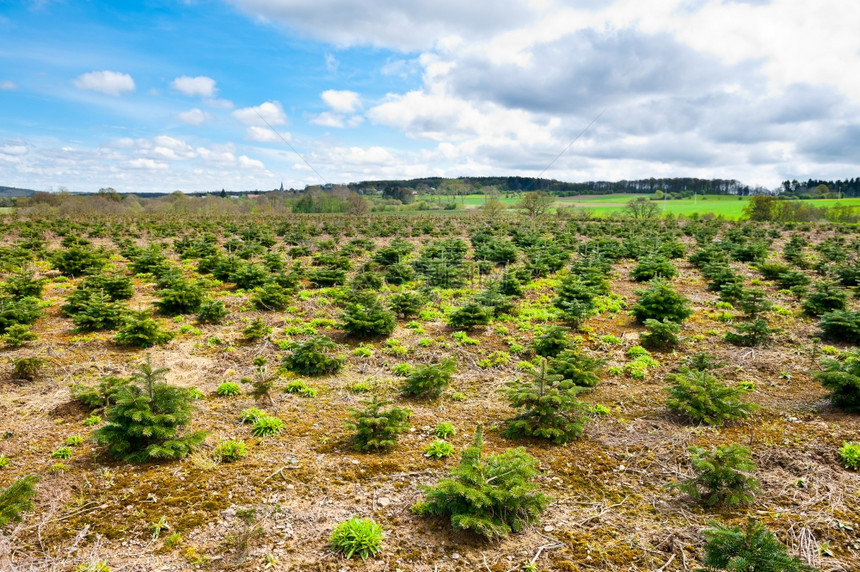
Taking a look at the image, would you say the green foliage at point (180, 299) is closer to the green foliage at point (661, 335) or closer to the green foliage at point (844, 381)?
the green foliage at point (661, 335)

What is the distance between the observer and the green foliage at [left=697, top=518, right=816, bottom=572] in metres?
3.21

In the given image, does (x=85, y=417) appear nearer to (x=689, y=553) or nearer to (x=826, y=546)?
(x=689, y=553)

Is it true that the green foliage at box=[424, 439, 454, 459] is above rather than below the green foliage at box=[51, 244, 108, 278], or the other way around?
below

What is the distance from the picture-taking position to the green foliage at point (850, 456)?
550 centimetres

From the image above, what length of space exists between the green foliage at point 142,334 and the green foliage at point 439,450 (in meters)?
7.31

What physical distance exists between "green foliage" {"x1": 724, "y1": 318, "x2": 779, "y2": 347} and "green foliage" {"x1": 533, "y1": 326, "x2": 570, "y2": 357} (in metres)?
4.27

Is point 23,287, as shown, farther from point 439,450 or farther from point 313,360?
point 439,450

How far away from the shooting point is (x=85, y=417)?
6879mm

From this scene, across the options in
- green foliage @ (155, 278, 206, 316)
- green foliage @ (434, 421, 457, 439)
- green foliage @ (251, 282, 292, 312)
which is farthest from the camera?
green foliage @ (251, 282, 292, 312)

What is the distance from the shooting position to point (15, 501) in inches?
166

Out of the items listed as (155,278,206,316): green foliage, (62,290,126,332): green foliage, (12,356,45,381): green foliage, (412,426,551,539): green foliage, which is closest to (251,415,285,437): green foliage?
(412,426,551,539): green foliage

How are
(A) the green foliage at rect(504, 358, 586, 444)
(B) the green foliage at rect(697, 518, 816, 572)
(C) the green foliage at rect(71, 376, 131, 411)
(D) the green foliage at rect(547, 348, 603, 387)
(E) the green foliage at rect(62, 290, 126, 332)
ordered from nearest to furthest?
(B) the green foliage at rect(697, 518, 816, 572)
(A) the green foliage at rect(504, 358, 586, 444)
(C) the green foliage at rect(71, 376, 131, 411)
(D) the green foliage at rect(547, 348, 603, 387)
(E) the green foliage at rect(62, 290, 126, 332)

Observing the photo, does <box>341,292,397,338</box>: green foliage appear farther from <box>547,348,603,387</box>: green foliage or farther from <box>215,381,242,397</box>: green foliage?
<box>547,348,603,387</box>: green foliage

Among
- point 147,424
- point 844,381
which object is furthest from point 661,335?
point 147,424
